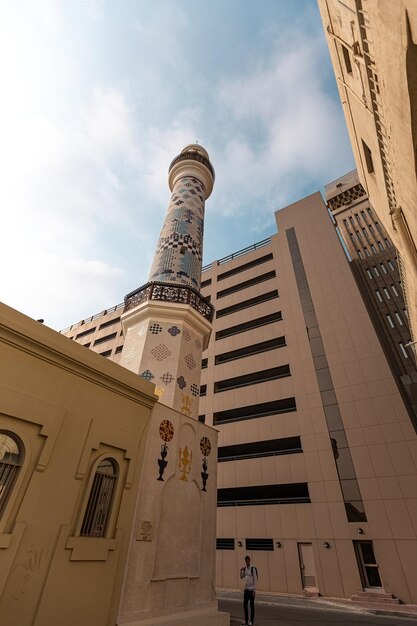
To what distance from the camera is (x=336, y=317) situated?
1936 centimetres

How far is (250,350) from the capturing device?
864 inches

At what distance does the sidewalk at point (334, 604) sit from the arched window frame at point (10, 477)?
11.8 meters

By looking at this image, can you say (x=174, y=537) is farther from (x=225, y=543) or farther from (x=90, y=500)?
(x=225, y=543)

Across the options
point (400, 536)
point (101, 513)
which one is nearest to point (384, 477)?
point (400, 536)

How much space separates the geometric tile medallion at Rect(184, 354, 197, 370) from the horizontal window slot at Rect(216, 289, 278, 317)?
49.3 ft

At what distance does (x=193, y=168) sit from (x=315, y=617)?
1564 cm

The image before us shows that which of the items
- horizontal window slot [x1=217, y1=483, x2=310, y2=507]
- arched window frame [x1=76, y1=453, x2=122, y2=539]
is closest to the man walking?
arched window frame [x1=76, y1=453, x2=122, y2=539]

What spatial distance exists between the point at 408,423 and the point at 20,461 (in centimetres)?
1565

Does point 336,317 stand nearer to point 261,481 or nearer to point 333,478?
point 333,478

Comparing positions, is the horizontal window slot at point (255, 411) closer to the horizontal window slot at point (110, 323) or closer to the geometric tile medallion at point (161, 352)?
the geometric tile medallion at point (161, 352)

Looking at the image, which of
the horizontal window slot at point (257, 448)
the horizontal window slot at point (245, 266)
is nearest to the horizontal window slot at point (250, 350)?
the horizontal window slot at point (257, 448)

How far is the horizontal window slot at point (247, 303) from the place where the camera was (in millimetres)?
23203

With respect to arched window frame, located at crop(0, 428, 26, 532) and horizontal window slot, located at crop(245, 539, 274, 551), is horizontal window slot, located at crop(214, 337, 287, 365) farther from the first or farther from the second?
arched window frame, located at crop(0, 428, 26, 532)

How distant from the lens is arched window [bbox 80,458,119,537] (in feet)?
16.2
